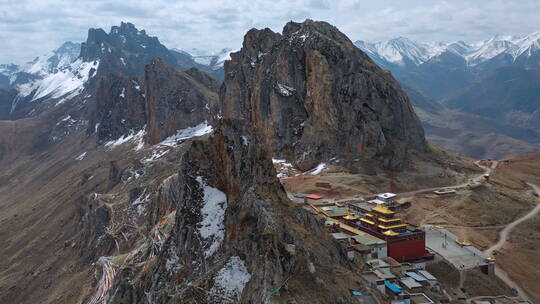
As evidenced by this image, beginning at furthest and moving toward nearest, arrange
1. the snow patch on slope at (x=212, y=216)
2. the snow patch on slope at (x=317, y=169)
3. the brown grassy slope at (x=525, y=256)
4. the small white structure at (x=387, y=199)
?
the snow patch on slope at (x=317, y=169) < the small white structure at (x=387, y=199) < the brown grassy slope at (x=525, y=256) < the snow patch on slope at (x=212, y=216)

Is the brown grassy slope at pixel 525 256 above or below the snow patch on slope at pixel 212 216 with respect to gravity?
below

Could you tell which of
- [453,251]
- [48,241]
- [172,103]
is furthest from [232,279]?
[172,103]

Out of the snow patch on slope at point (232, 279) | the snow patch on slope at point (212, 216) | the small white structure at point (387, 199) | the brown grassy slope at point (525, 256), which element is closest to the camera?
the snow patch on slope at point (232, 279)

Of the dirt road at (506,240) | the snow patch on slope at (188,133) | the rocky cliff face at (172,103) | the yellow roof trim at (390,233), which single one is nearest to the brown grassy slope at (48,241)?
the snow patch on slope at (188,133)

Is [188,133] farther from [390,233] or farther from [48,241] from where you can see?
[390,233]

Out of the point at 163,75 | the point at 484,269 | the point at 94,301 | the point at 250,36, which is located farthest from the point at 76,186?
the point at 484,269

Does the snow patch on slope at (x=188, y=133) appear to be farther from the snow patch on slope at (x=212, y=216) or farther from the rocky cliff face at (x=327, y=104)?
the snow patch on slope at (x=212, y=216)

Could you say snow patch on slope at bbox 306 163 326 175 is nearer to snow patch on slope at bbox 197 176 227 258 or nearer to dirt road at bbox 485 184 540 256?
dirt road at bbox 485 184 540 256
